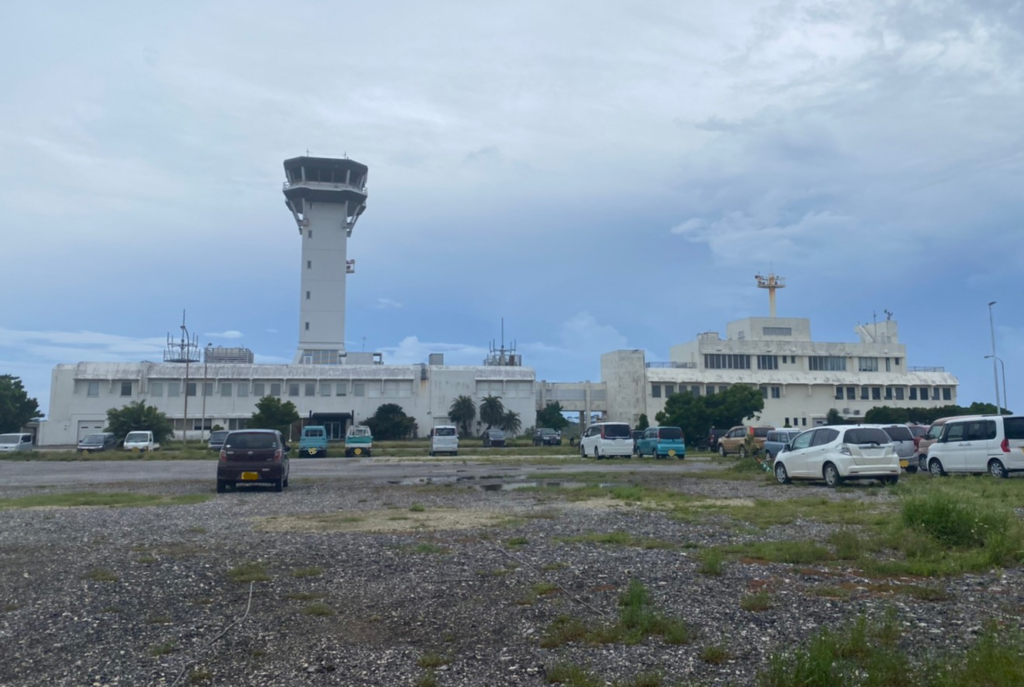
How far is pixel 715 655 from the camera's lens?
5.79 m

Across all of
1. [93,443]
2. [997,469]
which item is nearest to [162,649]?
[997,469]

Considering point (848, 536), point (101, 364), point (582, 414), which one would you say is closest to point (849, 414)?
point (582, 414)

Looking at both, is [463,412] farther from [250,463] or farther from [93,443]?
[250,463]

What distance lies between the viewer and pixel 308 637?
6703mm

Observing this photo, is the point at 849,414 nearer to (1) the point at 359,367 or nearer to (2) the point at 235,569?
(1) the point at 359,367

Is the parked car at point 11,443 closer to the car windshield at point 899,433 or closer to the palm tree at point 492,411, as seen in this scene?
the palm tree at point 492,411

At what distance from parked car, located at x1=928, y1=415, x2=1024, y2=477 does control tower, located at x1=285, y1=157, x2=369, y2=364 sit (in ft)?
246

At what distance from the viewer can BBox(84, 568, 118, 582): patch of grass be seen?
894cm

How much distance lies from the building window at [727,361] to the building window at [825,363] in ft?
23.2

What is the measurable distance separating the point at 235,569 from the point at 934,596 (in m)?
7.36

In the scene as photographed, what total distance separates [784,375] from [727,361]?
611 cm

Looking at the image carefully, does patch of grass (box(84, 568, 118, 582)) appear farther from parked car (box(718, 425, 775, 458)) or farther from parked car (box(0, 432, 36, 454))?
parked car (box(0, 432, 36, 454))

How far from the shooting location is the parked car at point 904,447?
82.7ft

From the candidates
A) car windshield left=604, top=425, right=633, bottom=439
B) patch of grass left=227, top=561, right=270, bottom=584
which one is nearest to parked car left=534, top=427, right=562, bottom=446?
car windshield left=604, top=425, right=633, bottom=439
